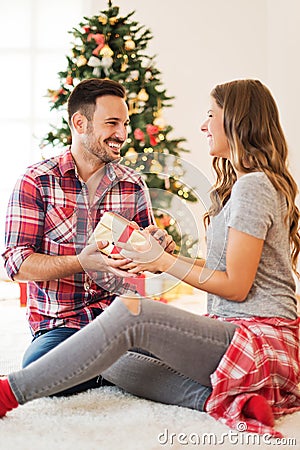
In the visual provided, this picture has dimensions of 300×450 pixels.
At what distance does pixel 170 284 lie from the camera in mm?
1809

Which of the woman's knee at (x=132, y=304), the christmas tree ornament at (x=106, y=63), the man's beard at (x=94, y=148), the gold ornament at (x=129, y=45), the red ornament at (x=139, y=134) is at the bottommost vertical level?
the woman's knee at (x=132, y=304)

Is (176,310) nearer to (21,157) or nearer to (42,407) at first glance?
(42,407)

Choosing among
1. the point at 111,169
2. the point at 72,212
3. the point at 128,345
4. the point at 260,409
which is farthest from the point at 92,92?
the point at 260,409

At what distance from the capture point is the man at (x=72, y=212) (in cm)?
200

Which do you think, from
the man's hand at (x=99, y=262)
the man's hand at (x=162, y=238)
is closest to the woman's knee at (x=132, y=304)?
the man's hand at (x=99, y=262)

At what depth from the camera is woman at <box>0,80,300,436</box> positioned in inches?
65.2

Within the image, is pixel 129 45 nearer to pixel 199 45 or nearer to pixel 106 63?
pixel 106 63

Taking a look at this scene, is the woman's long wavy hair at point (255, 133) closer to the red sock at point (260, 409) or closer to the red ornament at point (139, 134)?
the red sock at point (260, 409)

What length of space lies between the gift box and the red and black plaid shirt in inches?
5.3

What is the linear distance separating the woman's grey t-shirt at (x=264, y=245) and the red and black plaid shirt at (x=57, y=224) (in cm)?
44

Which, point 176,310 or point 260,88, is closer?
point 176,310

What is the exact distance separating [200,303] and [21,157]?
239cm

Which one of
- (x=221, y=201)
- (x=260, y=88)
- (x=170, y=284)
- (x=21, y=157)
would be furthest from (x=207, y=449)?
(x=21, y=157)

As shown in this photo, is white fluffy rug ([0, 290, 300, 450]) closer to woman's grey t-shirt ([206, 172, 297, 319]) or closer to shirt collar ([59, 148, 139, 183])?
woman's grey t-shirt ([206, 172, 297, 319])
